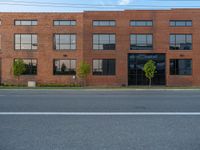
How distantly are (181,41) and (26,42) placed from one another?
21.8 m

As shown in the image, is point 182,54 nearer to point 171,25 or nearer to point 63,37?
point 171,25

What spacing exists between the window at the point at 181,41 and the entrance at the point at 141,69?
2.17 m

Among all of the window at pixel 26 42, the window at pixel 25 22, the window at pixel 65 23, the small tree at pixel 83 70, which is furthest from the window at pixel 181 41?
the window at pixel 25 22

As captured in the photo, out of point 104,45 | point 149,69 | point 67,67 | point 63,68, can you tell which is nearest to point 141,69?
point 149,69

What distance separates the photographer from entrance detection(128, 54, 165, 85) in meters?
41.6

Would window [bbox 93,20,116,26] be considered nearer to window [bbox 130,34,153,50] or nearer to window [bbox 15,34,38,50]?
window [bbox 130,34,153,50]

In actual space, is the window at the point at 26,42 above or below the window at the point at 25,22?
below

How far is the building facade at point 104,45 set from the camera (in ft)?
135

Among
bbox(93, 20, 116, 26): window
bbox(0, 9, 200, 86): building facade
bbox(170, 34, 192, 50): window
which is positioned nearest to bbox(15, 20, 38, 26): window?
bbox(0, 9, 200, 86): building facade

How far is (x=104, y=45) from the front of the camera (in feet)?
137

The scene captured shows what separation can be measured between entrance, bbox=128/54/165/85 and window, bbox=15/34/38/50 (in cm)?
1363

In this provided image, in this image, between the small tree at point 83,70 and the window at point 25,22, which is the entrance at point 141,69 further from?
the window at point 25,22
